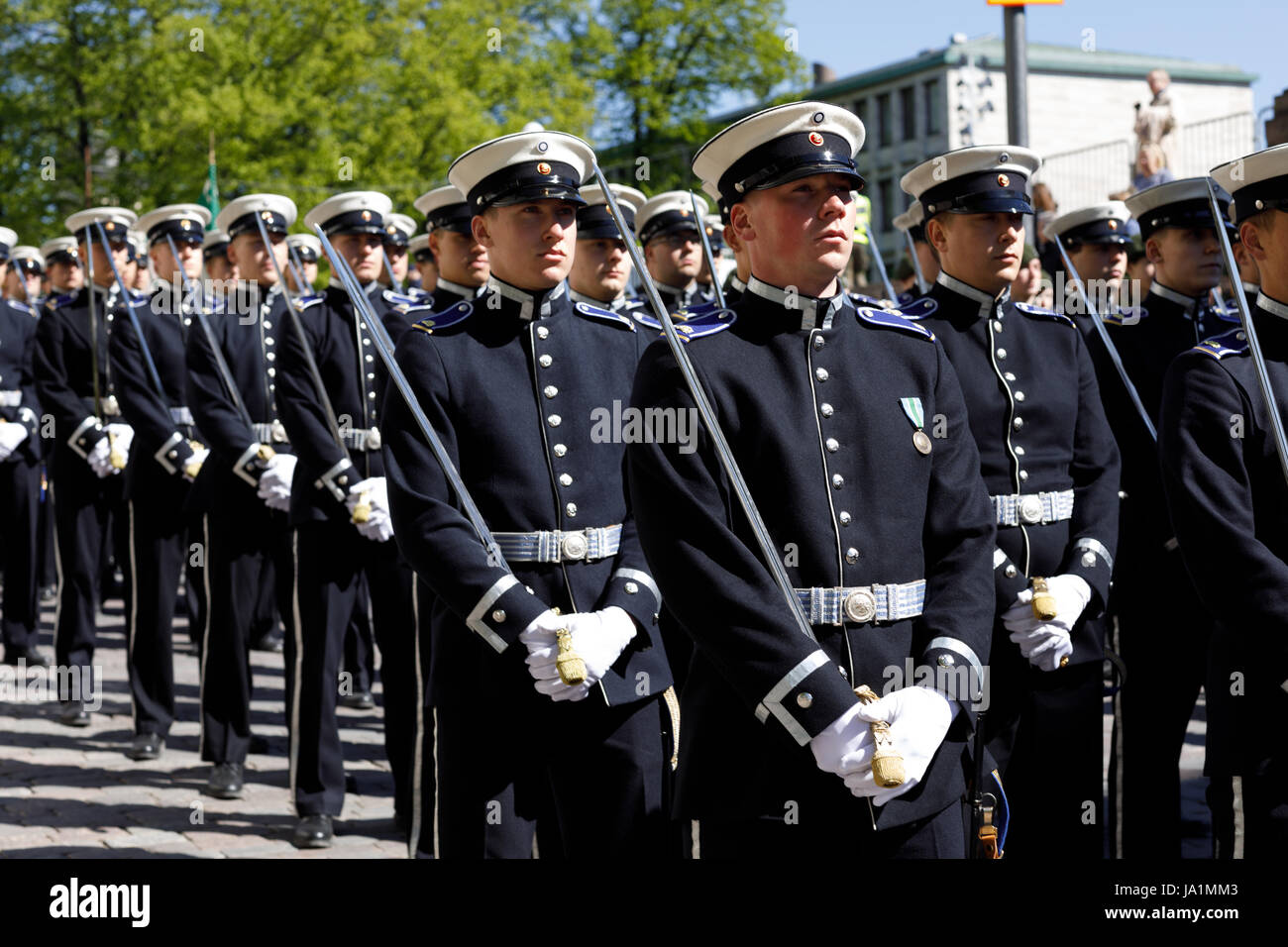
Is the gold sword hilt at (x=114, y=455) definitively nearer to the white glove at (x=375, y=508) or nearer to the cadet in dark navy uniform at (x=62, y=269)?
the cadet in dark navy uniform at (x=62, y=269)

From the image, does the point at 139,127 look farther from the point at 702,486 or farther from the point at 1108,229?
the point at 702,486

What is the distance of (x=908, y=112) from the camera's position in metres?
61.0

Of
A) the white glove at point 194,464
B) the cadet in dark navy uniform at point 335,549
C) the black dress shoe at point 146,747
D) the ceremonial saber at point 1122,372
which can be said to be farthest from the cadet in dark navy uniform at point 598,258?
the black dress shoe at point 146,747

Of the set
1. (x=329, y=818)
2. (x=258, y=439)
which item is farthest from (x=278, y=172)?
(x=329, y=818)

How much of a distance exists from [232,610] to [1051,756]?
414cm

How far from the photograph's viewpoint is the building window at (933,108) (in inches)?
2330

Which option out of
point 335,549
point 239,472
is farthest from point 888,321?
point 239,472

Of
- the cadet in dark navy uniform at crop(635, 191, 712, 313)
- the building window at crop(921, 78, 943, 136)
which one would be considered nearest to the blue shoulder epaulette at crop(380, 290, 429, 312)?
the cadet in dark navy uniform at crop(635, 191, 712, 313)

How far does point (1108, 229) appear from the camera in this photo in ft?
23.5

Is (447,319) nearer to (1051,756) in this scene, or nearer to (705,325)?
(705,325)

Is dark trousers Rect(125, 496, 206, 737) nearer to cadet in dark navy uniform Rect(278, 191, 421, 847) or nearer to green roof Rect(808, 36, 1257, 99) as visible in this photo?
cadet in dark navy uniform Rect(278, 191, 421, 847)

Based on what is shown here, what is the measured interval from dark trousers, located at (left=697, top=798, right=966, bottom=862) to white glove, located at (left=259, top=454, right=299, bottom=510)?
4.41 metres

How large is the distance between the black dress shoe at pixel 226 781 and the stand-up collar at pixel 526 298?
3.60 meters
